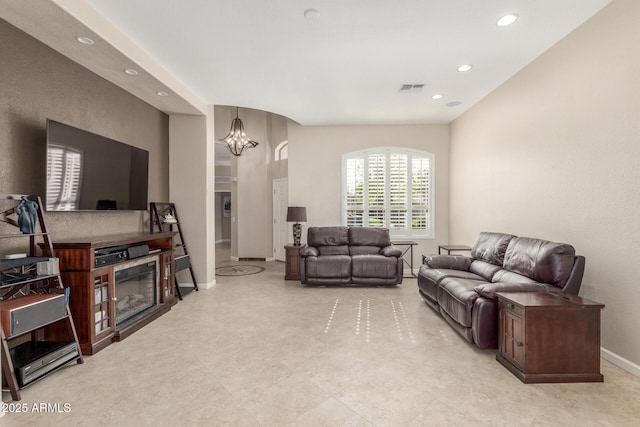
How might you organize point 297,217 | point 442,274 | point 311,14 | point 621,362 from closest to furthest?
point 621,362
point 311,14
point 442,274
point 297,217

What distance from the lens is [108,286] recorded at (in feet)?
9.95

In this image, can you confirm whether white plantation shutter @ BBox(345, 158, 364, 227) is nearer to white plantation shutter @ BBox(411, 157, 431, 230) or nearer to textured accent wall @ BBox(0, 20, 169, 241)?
Result: white plantation shutter @ BBox(411, 157, 431, 230)

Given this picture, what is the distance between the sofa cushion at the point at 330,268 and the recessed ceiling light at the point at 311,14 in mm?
3522

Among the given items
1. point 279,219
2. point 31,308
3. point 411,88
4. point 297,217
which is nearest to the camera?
point 31,308

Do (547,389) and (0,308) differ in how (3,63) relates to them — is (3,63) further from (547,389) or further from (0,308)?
(547,389)

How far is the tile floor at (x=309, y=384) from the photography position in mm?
1928

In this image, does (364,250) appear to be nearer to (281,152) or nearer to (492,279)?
(492,279)

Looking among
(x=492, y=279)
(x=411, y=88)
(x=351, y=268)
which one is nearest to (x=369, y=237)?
(x=351, y=268)

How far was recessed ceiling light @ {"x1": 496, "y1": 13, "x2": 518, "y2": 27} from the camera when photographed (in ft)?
8.93

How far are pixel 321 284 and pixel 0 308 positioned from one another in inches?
153

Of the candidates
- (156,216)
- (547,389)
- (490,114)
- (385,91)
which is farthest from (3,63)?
(490,114)

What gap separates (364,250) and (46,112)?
15.5ft

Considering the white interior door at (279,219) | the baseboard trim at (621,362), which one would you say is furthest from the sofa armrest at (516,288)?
the white interior door at (279,219)

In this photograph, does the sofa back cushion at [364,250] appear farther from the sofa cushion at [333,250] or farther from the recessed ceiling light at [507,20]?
the recessed ceiling light at [507,20]
